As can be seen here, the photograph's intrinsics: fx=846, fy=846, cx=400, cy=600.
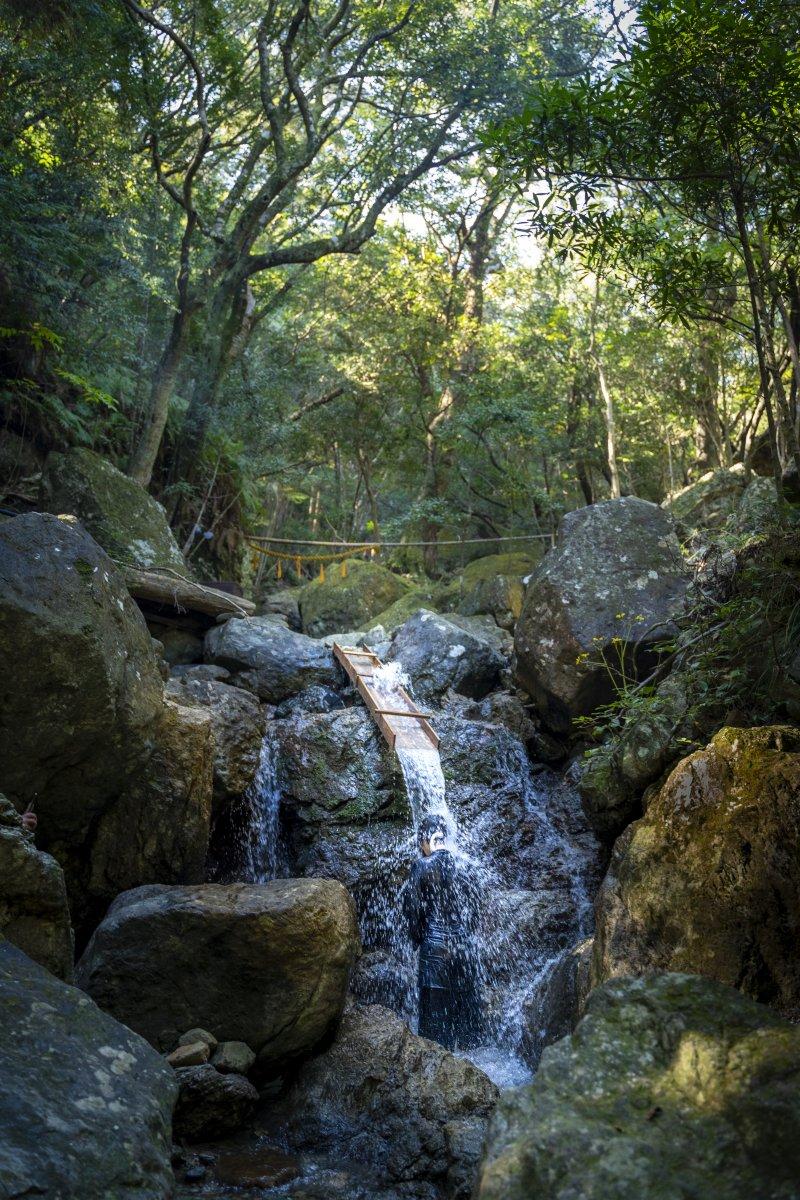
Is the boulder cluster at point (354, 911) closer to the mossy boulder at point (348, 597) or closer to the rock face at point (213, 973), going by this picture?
the rock face at point (213, 973)

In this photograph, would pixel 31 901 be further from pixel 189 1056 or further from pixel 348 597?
pixel 348 597

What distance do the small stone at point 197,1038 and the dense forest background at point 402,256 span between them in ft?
15.5

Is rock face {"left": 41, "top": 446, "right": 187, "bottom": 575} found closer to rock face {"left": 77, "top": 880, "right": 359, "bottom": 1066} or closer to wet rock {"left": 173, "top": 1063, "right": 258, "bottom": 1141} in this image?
rock face {"left": 77, "top": 880, "right": 359, "bottom": 1066}

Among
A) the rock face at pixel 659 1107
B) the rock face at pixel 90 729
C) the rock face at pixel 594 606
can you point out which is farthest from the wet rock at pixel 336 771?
the rock face at pixel 659 1107

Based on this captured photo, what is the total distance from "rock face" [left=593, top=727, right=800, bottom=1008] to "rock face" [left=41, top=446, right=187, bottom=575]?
6.64 metres

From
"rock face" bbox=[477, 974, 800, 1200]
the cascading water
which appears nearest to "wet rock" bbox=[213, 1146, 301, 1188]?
the cascading water

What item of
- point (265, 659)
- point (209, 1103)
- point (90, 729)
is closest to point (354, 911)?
point (209, 1103)

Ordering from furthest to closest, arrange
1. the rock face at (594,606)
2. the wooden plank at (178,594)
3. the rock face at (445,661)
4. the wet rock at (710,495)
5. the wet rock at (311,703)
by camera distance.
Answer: the wet rock at (710,495)
the rock face at (445,661)
the wet rock at (311,703)
the wooden plank at (178,594)
the rock face at (594,606)

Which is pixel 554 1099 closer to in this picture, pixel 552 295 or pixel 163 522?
pixel 163 522

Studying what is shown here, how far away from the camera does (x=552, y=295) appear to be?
1853cm

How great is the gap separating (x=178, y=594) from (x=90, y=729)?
4.75m

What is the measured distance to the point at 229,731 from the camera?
7.56 m

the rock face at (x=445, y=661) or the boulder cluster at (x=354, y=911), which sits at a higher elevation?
the rock face at (x=445, y=661)

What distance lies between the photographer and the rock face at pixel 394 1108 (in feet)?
13.5
